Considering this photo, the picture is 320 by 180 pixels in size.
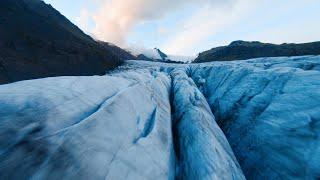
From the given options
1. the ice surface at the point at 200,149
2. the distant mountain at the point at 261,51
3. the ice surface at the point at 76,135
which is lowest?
the distant mountain at the point at 261,51

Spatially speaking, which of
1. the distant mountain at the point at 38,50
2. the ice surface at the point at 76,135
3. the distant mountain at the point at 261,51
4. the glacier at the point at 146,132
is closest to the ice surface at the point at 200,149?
the glacier at the point at 146,132

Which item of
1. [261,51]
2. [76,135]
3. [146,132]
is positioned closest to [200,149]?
[146,132]

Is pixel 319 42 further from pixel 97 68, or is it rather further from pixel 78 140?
pixel 78 140

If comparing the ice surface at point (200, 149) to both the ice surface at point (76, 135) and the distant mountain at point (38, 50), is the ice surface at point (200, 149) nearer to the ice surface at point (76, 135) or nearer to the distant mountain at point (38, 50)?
the ice surface at point (76, 135)

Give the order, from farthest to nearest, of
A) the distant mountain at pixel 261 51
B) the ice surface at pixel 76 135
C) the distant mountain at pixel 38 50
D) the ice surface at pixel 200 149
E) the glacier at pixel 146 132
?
the distant mountain at pixel 261 51 < the distant mountain at pixel 38 50 < the ice surface at pixel 200 149 < the glacier at pixel 146 132 < the ice surface at pixel 76 135

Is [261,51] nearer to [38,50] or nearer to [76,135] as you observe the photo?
[38,50]

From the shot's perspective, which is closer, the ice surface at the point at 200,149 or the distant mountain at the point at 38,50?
the ice surface at the point at 200,149
